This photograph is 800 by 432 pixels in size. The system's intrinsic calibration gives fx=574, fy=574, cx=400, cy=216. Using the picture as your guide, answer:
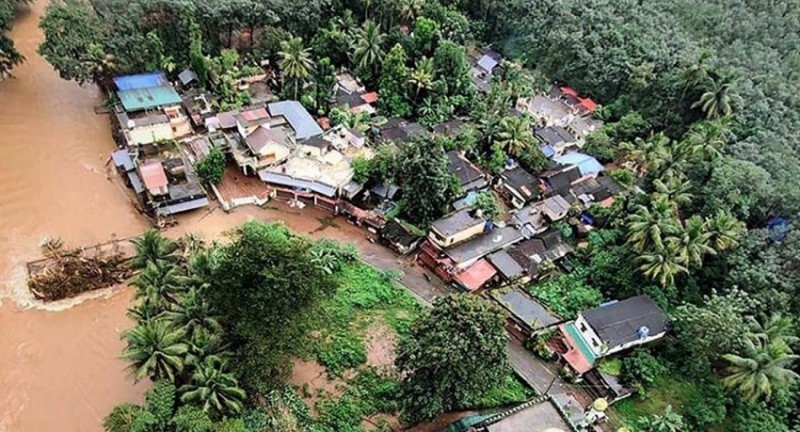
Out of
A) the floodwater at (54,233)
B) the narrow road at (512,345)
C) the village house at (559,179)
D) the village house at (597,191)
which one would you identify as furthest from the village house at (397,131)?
the floodwater at (54,233)

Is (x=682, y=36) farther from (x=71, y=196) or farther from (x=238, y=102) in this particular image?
(x=71, y=196)

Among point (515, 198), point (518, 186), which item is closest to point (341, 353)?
point (515, 198)

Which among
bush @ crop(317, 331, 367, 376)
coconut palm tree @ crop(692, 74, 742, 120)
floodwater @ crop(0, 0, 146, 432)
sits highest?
coconut palm tree @ crop(692, 74, 742, 120)

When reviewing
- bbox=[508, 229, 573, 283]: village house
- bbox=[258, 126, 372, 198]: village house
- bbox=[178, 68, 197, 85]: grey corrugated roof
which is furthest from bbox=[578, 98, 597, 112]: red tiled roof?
bbox=[178, 68, 197, 85]: grey corrugated roof

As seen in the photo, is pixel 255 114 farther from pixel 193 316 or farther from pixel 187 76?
pixel 193 316

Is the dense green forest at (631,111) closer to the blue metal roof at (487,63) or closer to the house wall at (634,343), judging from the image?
the house wall at (634,343)

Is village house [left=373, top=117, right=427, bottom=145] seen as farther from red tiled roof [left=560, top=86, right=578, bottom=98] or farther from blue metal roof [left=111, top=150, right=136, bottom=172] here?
blue metal roof [left=111, top=150, right=136, bottom=172]
